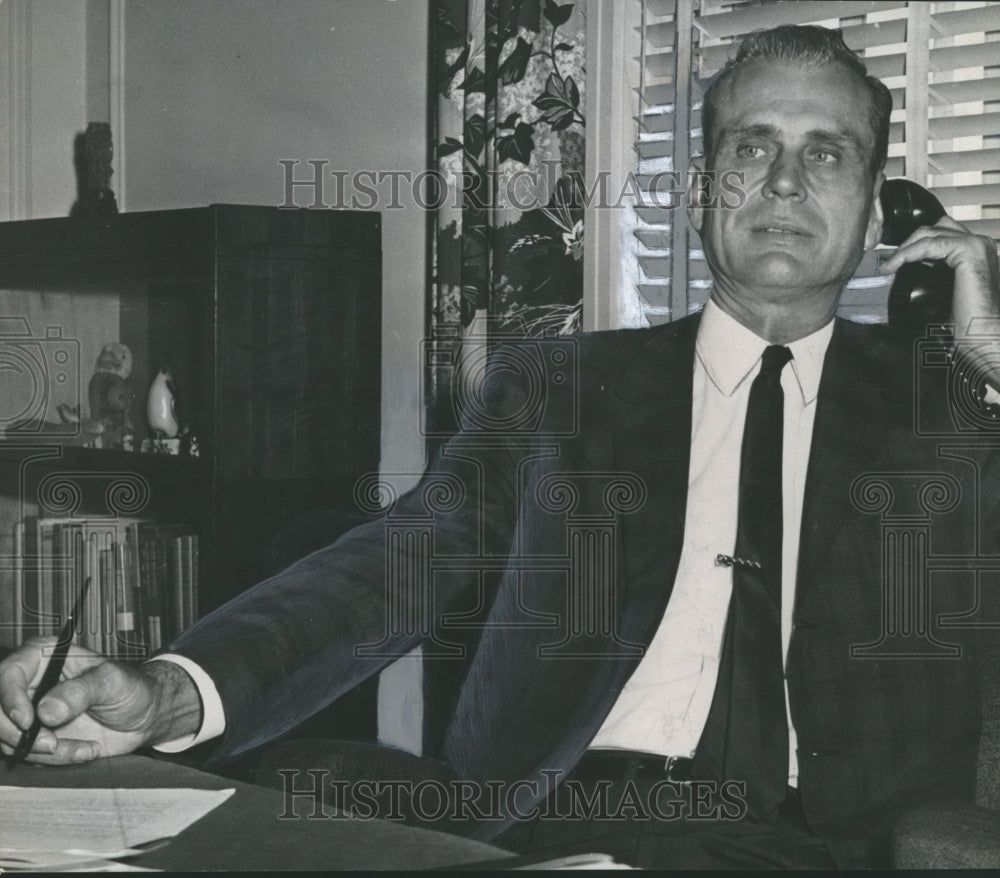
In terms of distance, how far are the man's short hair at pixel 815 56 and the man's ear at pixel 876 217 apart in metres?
0.02

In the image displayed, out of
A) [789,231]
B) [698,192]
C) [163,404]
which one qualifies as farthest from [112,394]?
[789,231]

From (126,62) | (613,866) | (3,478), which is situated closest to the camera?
(613,866)

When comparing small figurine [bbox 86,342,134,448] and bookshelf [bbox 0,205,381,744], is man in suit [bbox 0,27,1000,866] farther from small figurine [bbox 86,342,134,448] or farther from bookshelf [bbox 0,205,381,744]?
small figurine [bbox 86,342,134,448]

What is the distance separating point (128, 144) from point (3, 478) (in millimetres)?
597

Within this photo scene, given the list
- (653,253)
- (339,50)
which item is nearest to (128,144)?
(339,50)

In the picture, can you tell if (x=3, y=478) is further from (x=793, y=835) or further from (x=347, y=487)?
(x=793, y=835)

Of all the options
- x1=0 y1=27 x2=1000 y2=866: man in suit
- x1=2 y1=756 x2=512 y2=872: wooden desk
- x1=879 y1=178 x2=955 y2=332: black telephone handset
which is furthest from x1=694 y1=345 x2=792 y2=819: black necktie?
x1=2 y1=756 x2=512 y2=872: wooden desk

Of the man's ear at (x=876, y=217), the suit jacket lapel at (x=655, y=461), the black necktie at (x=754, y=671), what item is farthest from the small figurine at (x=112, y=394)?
the man's ear at (x=876, y=217)

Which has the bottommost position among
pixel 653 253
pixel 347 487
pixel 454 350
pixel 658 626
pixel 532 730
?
pixel 532 730

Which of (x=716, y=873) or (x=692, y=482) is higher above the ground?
(x=692, y=482)

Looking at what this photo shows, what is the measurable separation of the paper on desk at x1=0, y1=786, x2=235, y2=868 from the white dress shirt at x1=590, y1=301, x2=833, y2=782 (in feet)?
1.92

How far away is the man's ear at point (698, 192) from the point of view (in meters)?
1.42

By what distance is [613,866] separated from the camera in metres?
1.27

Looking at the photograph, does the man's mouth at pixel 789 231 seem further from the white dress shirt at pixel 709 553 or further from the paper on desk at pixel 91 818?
the paper on desk at pixel 91 818
